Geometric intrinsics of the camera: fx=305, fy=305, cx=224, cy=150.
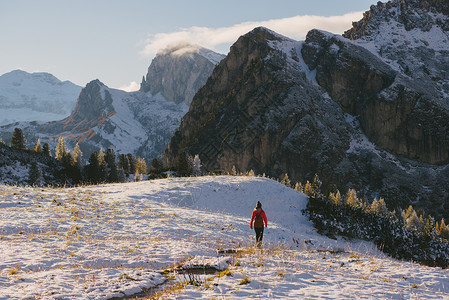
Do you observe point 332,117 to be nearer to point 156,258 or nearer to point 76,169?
point 76,169

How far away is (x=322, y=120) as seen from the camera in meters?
155

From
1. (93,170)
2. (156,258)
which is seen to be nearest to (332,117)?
(93,170)

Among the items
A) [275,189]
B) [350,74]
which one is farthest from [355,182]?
[275,189]

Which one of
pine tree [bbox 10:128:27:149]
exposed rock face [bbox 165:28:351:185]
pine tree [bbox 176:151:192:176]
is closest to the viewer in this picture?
pine tree [bbox 176:151:192:176]

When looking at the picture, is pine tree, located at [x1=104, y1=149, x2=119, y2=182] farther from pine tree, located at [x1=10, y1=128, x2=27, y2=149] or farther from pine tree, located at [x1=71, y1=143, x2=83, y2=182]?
pine tree, located at [x1=10, y1=128, x2=27, y2=149]

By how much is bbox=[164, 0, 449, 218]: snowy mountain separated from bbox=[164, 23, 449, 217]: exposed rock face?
508mm

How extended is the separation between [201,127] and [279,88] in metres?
44.9

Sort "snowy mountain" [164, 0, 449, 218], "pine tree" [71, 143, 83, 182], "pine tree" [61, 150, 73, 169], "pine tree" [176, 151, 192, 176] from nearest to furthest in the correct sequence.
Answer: "pine tree" [176, 151, 192, 176]
"pine tree" [71, 143, 83, 182]
"pine tree" [61, 150, 73, 169]
"snowy mountain" [164, 0, 449, 218]

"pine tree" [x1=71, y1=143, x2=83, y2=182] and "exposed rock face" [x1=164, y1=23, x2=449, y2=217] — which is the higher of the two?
"exposed rock face" [x1=164, y1=23, x2=449, y2=217]

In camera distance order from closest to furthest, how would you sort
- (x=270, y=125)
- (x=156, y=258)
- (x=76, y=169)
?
(x=156, y=258) → (x=76, y=169) → (x=270, y=125)

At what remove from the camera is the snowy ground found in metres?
8.64

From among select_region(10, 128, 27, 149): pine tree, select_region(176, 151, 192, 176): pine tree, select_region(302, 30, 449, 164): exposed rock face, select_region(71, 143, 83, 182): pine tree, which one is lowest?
select_region(71, 143, 83, 182): pine tree

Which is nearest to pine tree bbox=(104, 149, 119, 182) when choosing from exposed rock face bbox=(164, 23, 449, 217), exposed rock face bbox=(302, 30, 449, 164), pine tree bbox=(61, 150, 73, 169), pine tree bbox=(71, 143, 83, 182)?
pine tree bbox=(71, 143, 83, 182)

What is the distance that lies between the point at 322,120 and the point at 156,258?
153 meters
